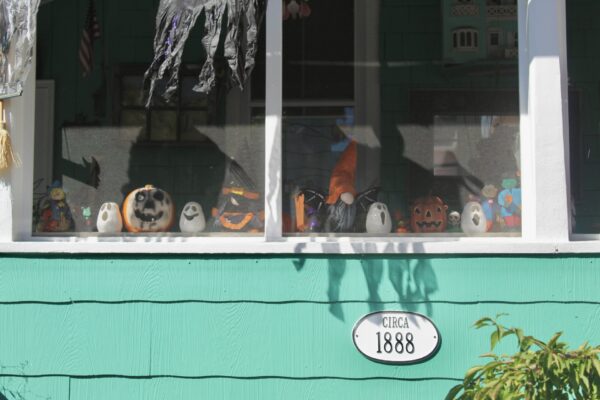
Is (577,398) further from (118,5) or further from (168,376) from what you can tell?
(118,5)

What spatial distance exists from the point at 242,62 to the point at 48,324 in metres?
1.46

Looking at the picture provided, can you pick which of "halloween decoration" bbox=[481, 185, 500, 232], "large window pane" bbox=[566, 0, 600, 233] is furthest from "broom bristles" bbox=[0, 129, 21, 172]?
"large window pane" bbox=[566, 0, 600, 233]

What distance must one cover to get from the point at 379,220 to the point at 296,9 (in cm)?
115

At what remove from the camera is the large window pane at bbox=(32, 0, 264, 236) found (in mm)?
3021

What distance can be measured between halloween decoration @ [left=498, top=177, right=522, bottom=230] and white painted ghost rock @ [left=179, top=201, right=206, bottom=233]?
1383 millimetres

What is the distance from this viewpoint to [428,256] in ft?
9.14

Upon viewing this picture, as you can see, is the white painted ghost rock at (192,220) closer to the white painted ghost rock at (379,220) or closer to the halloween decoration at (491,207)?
the white painted ghost rock at (379,220)

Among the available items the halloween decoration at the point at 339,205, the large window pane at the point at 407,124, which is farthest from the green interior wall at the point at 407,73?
the halloween decoration at the point at 339,205

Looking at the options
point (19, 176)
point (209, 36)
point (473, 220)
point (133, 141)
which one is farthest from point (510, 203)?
point (19, 176)

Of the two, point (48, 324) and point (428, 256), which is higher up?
point (428, 256)

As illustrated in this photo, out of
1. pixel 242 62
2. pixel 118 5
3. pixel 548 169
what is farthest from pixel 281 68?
pixel 548 169

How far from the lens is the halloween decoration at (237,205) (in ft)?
9.73

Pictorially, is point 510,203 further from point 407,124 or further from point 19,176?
point 19,176

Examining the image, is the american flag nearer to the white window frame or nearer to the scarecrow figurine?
the white window frame
